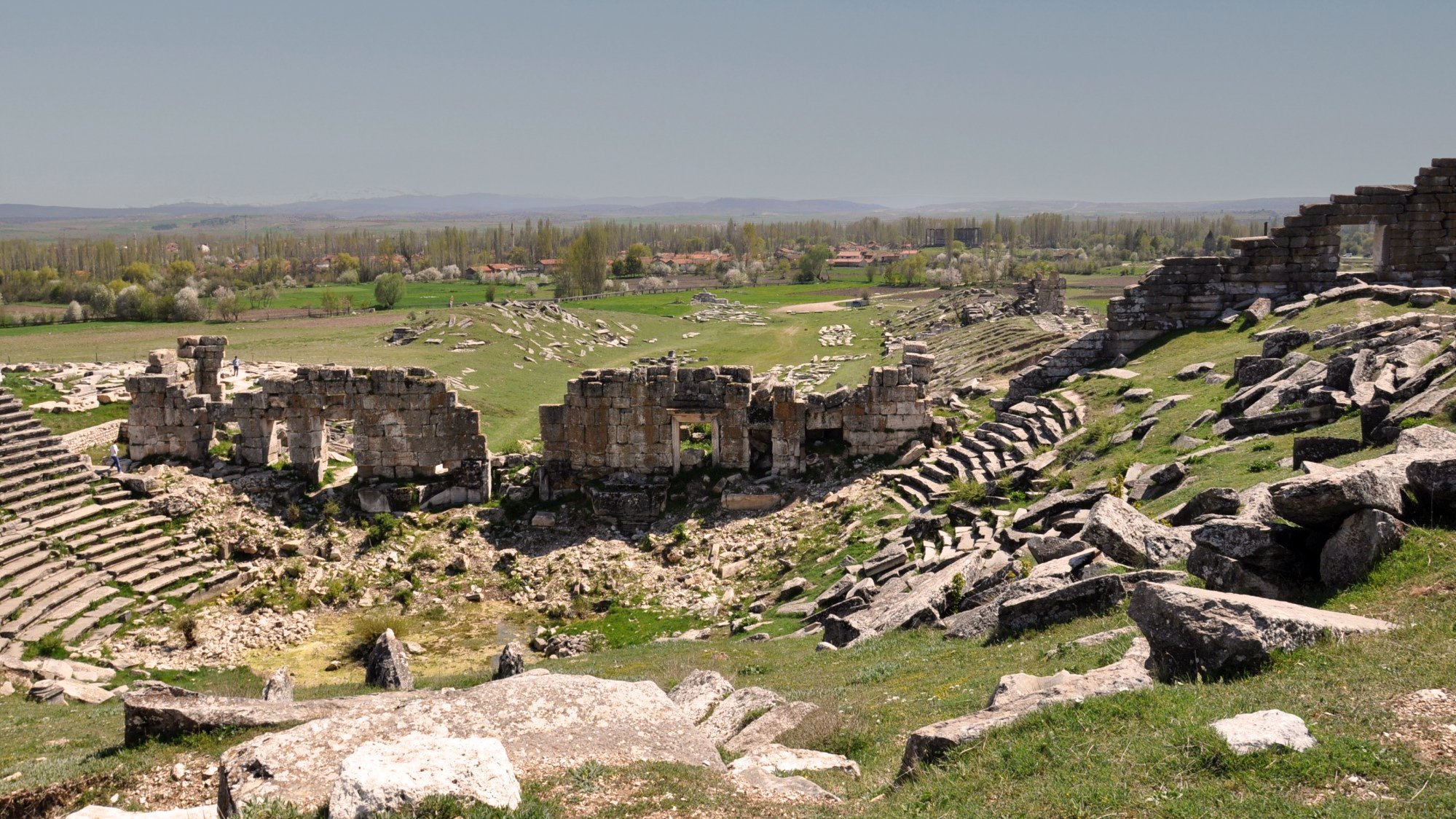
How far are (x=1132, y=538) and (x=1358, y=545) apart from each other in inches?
129

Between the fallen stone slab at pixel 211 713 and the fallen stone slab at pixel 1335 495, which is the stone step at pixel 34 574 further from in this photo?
the fallen stone slab at pixel 1335 495

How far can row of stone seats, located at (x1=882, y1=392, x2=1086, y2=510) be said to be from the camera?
23281 millimetres

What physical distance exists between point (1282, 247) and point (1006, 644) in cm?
2120

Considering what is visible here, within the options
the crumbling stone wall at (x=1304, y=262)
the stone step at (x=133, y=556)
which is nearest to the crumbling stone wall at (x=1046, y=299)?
the crumbling stone wall at (x=1304, y=262)

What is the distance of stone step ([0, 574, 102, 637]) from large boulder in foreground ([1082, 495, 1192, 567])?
1873 centimetres

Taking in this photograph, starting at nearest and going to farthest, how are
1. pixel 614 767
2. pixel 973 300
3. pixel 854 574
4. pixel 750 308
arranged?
1. pixel 614 767
2. pixel 854 574
3. pixel 973 300
4. pixel 750 308

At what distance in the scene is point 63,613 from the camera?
2111 cm

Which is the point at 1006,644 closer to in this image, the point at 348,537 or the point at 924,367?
the point at 924,367

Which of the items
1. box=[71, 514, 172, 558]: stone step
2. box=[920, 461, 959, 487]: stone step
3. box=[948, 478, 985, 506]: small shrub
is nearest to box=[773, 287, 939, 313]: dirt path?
box=[920, 461, 959, 487]: stone step

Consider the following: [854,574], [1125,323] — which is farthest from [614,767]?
[1125,323]

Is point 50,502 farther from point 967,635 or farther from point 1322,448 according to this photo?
point 1322,448

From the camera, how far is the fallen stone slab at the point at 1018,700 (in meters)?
8.57

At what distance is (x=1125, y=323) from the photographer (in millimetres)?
29281

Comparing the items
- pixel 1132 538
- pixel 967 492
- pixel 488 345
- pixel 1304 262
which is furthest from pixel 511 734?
pixel 488 345
